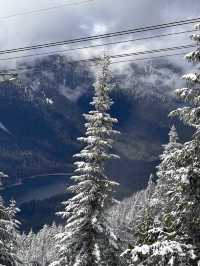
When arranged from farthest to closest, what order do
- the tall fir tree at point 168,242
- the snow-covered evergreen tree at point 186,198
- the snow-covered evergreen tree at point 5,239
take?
the snow-covered evergreen tree at point 5,239
the snow-covered evergreen tree at point 186,198
the tall fir tree at point 168,242

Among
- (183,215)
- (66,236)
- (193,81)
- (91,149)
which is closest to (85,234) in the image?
(66,236)

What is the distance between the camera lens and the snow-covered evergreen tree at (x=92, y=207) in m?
26.0

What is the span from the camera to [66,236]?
26.1 m

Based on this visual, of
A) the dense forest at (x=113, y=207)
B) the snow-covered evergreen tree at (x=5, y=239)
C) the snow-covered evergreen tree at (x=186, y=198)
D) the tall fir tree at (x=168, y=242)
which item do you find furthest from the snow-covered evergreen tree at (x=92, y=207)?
the snow-covered evergreen tree at (x=186, y=198)

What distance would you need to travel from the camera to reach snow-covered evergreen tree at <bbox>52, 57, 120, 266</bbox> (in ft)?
85.4

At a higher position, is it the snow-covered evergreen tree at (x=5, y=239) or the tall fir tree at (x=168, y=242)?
the snow-covered evergreen tree at (x=5, y=239)

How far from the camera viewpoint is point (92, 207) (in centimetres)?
2647

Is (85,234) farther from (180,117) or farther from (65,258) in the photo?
(180,117)

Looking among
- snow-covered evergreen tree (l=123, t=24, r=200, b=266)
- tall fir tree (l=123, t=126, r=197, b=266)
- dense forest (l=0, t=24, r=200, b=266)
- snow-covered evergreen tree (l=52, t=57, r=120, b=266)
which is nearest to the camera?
tall fir tree (l=123, t=126, r=197, b=266)

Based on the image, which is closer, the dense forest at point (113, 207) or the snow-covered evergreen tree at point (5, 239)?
the dense forest at point (113, 207)

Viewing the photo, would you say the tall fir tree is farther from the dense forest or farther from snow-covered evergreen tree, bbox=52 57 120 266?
snow-covered evergreen tree, bbox=52 57 120 266

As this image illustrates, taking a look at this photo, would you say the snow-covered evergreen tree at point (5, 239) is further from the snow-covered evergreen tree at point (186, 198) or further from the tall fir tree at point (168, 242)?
the snow-covered evergreen tree at point (186, 198)

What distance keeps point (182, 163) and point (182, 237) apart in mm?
2430

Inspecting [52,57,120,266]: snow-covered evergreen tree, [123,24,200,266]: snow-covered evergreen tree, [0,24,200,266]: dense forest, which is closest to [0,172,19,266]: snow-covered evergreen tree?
[0,24,200,266]: dense forest
